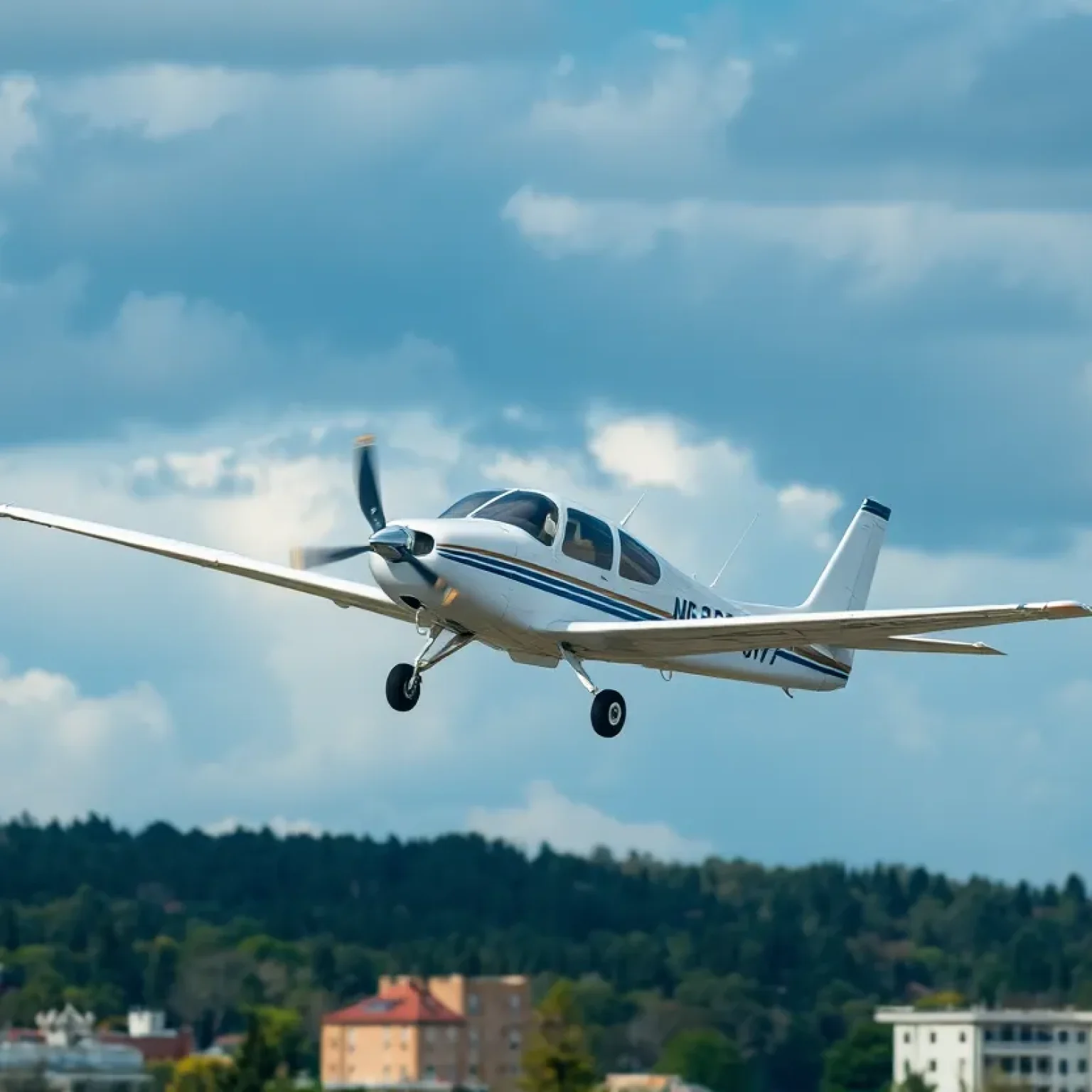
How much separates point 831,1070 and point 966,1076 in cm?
310

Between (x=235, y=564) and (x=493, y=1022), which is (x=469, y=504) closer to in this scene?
(x=235, y=564)

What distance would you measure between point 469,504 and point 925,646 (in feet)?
21.4

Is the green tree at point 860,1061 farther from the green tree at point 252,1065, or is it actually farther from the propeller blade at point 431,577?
the propeller blade at point 431,577

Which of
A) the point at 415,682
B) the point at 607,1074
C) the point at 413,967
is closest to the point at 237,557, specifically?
the point at 415,682

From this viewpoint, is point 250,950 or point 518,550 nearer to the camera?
point 518,550

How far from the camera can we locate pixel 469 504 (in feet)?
113

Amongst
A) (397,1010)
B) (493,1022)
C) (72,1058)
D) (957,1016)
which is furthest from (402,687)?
(957,1016)

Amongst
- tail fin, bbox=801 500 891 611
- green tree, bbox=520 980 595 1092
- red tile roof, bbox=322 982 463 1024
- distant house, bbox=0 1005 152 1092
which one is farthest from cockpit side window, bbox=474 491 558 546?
red tile roof, bbox=322 982 463 1024

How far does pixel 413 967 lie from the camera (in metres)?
62.1

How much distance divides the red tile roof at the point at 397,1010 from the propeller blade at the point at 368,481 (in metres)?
27.3

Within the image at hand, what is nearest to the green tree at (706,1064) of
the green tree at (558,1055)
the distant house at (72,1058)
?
the green tree at (558,1055)

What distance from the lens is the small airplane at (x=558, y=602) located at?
33125 millimetres

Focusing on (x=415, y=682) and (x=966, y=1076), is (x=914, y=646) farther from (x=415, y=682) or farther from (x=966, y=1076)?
(x=966, y=1076)

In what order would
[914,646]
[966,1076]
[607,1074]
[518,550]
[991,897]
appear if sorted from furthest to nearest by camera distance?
[991,897] → [966,1076] → [607,1074] → [914,646] → [518,550]
